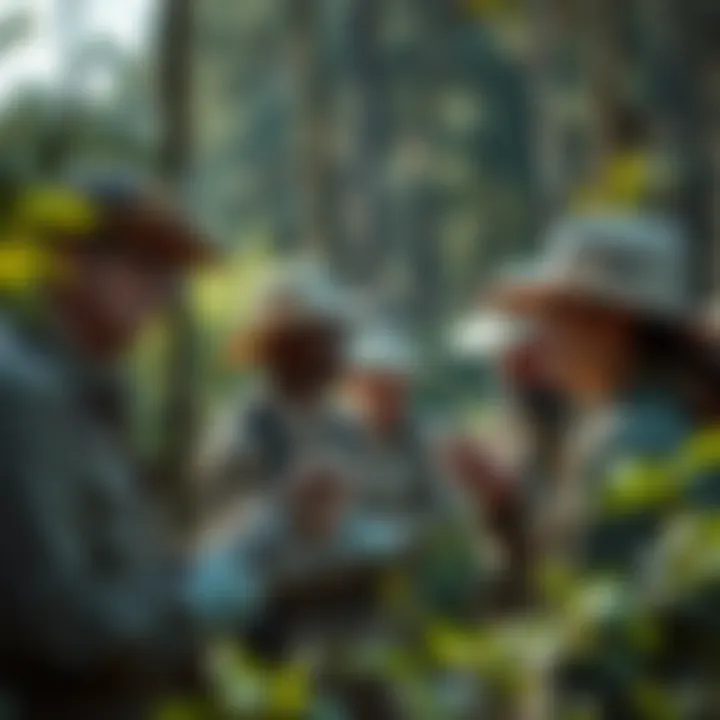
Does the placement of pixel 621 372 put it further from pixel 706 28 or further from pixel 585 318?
pixel 706 28

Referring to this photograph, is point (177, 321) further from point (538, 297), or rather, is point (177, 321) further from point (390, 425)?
point (390, 425)

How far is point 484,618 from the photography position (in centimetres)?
115

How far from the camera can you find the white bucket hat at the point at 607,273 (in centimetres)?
124

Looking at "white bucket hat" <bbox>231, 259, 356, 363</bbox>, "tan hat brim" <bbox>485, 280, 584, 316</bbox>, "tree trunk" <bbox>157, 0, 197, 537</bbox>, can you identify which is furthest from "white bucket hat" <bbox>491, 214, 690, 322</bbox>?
"tree trunk" <bbox>157, 0, 197, 537</bbox>

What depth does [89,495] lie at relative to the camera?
1.14 m

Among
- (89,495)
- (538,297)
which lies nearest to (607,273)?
(538,297)

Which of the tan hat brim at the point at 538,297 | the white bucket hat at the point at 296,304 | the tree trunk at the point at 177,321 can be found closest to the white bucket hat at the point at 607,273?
the tan hat brim at the point at 538,297

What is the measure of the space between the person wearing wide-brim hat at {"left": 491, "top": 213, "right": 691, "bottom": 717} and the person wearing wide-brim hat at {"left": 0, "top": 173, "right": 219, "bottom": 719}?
9.9 inches

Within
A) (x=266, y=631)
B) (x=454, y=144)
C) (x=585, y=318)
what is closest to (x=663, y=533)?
(x=585, y=318)

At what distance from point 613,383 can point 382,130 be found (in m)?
1.12

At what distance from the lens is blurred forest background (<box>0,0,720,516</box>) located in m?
1.08

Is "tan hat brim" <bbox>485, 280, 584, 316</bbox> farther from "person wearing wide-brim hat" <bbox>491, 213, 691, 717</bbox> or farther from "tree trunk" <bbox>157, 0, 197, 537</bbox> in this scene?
"tree trunk" <bbox>157, 0, 197, 537</bbox>

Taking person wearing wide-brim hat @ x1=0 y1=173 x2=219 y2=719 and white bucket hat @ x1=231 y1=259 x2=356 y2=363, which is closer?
person wearing wide-brim hat @ x1=0 y1=173 x2=219 y2=719

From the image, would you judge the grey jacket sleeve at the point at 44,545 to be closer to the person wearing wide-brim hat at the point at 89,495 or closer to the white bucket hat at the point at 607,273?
the person wearing wide-brim hat at the point at 89,495
